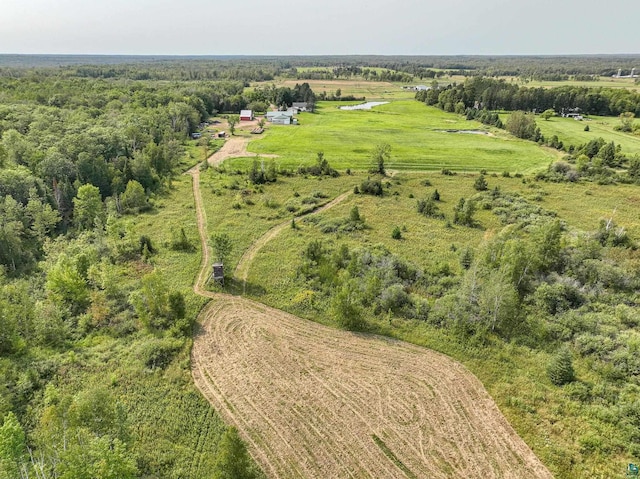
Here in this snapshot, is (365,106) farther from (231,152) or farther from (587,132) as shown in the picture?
(231,152)

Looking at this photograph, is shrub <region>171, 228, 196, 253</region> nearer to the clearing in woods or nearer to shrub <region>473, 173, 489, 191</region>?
the clearing in woods

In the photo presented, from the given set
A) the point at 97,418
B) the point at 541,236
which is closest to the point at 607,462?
the point at 541,236

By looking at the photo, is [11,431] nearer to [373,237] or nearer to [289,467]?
[289,467]

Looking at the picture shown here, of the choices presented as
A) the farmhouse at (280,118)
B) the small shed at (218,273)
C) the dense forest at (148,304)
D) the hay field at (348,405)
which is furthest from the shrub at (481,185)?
the farmhouse at (280,118)

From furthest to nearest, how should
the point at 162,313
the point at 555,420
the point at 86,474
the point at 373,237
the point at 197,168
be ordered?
the point at 197,168 < the point at 373,237 < the point at 162,313 < the point at 555,420 < the point at 86,474

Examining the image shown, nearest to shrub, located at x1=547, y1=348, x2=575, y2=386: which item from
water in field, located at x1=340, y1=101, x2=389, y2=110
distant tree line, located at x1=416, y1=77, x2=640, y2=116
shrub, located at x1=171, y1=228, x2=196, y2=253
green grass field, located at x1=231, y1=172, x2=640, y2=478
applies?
green grass field, located at x1=231, y1=172, x2=640, y2=478
